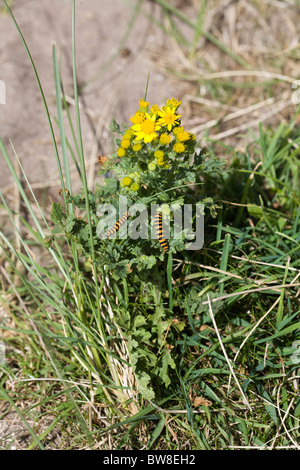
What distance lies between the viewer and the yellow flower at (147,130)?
1444 mm

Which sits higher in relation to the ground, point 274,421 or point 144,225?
point 144,225

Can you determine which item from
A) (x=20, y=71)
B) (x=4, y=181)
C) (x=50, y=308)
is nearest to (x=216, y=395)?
(x=50, y=308)

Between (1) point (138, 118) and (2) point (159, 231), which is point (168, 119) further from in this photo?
(2) point (159, 231)

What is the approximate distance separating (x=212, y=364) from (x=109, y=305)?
0.49m

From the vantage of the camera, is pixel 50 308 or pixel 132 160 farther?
pixel 50 308

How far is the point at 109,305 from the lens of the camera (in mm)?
1829

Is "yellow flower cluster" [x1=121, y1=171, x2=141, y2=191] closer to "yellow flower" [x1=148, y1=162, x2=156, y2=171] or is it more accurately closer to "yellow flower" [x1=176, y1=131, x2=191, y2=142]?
"yellow flower" [x1=148, y1=162, x2=156, y2=171]

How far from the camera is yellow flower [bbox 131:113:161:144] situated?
4.74 ft

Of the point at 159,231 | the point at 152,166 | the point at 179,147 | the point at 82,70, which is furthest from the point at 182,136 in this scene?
the point at 82,70

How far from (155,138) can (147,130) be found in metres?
0.05

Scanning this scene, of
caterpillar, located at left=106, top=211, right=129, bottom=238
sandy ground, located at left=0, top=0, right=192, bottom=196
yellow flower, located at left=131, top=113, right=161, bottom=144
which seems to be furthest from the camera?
sandy ground, located at left=0, top=0, right=192, bottom=196

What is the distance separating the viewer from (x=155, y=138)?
1483mm

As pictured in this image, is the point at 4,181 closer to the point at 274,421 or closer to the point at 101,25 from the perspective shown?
the point at 101,25

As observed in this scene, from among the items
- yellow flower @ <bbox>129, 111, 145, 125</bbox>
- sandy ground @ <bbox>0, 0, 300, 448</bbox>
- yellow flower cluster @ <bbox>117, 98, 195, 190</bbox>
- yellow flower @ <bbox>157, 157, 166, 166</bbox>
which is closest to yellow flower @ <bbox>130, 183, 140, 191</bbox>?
yellow flower cluster @ <bbox>117, 98, 195, 190</bbox>
